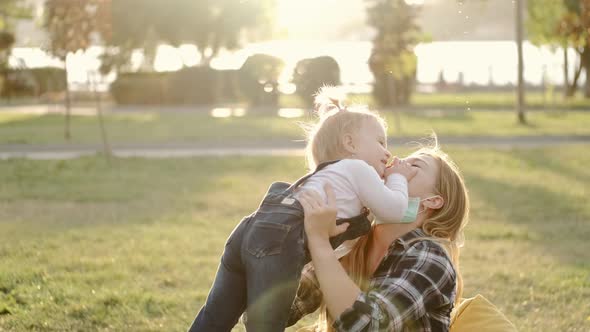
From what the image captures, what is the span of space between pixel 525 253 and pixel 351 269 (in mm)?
4748

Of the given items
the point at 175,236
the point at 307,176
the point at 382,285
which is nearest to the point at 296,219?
the point at 307,176

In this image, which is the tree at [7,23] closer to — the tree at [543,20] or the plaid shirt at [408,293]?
the tree at [543,20]

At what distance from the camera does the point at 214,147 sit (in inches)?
695

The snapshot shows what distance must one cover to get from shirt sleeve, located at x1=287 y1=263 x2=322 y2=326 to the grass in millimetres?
1841

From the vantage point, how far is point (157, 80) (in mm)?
34406

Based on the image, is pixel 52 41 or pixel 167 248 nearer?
pixel 167 248

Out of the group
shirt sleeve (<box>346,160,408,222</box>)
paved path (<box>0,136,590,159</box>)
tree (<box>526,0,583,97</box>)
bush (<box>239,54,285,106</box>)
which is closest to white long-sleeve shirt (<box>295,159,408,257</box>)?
shirt sleeve (<box>346,160,408,222</box>)

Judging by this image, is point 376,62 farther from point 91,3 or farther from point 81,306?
point 81,306

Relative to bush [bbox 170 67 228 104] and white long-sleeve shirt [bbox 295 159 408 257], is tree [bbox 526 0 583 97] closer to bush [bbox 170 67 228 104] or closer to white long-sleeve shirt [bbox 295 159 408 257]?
bush [bbox 170 67 228 104]

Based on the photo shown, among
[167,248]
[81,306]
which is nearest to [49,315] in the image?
[81,306]

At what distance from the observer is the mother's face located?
3656 millimetres

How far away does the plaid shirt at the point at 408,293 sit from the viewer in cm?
331

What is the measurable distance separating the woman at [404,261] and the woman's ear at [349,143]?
0.24 m

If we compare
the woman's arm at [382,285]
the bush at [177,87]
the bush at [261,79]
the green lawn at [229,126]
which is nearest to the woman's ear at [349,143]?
the woman's arm at [382,285]
